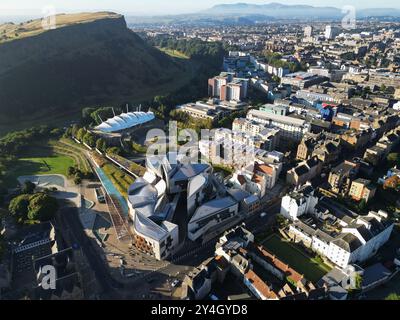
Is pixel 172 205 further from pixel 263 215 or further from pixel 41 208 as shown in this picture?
pixel 41 208

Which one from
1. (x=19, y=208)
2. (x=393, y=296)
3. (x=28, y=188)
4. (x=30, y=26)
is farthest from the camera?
→ (x=30, y=26)

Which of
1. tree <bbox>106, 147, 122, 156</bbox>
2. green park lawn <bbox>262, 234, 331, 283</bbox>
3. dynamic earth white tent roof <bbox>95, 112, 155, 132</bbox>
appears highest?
dynamic earth white tent roof <bbox>95, 112, 155, 132</bbox>

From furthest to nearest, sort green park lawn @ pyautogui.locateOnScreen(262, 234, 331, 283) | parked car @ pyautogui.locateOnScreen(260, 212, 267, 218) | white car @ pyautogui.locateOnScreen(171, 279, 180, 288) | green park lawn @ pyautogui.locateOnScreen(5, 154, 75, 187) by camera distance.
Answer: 1. green park lawn @ pyautogui.locateOnScreen(5, 154, 75, 187)
2. parked car @ pyautogui.locateOnScreen(260, 212, 267, 218)
3. green park lawn @ pyautogui.locateOnScreen(262, 234, 331, 283)
4. white car @ pyautogui.locateOnScreen(171, 279, 180, 288)

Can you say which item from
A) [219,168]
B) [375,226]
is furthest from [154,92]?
[375,226]

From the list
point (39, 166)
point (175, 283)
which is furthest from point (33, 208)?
point (175, 283)

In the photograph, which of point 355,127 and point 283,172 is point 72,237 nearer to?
point 283,172

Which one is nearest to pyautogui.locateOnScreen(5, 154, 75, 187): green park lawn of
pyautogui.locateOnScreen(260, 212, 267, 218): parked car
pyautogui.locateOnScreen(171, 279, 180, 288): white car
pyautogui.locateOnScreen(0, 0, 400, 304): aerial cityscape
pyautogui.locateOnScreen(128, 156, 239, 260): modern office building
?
pyautogui.locateOnScreen(0, 0, 400, 304): aerial cityscape

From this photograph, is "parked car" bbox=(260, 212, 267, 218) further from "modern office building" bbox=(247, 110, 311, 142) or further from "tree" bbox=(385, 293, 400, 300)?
"modern office building" bbox=(247, 110, 311, 142)
